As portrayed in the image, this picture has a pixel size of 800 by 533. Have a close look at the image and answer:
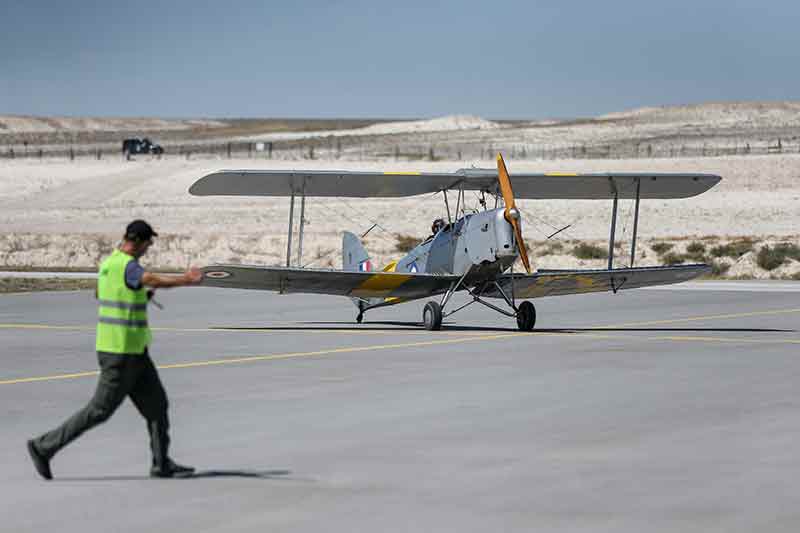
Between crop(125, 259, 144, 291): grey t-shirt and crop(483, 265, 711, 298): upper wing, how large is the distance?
49.2ft

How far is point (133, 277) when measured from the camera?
32.2 feet

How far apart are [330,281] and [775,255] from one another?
1197 inches

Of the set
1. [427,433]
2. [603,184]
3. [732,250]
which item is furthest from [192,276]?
[732,250]

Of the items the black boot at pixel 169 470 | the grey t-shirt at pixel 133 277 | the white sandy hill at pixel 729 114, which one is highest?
the white sandy hill at pixel 729 114

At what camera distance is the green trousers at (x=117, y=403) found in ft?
32.2

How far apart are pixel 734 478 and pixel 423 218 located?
6023 centimetres

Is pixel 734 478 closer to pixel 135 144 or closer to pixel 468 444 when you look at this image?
pixel 468 444

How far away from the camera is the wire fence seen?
105625 mm

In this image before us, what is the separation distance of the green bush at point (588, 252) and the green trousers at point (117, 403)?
45553mm

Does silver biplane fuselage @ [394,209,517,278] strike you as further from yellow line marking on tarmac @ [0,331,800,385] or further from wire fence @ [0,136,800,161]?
wire fence @ [0,136,800,161]

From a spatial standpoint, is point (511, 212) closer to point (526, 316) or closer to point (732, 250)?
point (526, 316)

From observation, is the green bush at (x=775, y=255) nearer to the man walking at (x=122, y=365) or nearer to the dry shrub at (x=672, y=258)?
the dry shrub at (x=672, y=258)

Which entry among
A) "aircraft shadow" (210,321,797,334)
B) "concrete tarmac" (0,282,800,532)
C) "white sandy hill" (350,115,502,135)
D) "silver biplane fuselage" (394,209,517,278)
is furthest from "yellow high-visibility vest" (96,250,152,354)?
"white sandy hill" (350,115,502,135)

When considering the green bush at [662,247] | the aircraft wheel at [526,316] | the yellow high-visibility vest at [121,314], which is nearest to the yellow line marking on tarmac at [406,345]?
the aircraft wheel at [526,316]
